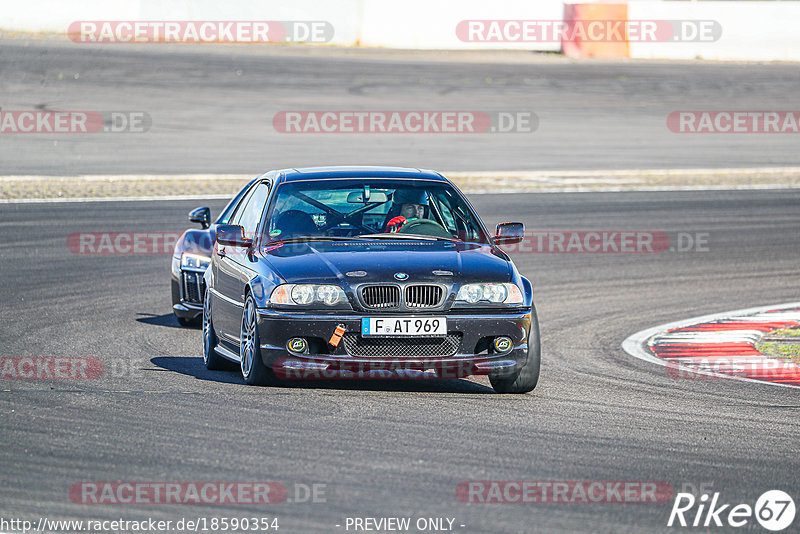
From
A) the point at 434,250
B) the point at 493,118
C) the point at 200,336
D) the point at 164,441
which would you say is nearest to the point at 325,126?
the point at 493,118

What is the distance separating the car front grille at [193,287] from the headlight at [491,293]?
A: 3688 millimetres

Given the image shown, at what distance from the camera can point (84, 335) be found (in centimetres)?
1070

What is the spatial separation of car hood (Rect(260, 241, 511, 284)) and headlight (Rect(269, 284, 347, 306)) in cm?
4

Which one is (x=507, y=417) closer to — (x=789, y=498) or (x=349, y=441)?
(x=349, y=441)

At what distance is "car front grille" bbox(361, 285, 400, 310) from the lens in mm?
7887

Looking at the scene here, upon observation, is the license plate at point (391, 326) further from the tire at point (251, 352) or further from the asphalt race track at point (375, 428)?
the tire at point (251, 352)

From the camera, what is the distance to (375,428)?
691cm

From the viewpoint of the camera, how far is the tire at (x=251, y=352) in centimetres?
805

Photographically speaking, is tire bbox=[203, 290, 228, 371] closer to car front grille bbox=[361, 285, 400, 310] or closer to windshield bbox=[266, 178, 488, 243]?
windshield bbox=[266, 178, 488, 243]

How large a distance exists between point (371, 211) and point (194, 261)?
2650 millimetres

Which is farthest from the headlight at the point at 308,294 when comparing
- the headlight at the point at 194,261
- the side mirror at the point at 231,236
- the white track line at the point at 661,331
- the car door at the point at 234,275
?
the headlight at the point at 194,261

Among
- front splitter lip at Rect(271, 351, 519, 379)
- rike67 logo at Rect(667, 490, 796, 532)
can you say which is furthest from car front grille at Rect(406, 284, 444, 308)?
rike67 logo at Rect(667, 490, 796, 532)

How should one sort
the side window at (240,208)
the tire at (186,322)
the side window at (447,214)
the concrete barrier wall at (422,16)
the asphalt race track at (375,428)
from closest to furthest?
the asphalt race track at (375,428) → the side window at (447,214) → the side window at (240,208) → the tire at (186,322) → the concrete barrier wall at (422,16)

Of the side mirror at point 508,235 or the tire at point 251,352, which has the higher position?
the side mirror at point 508,235
